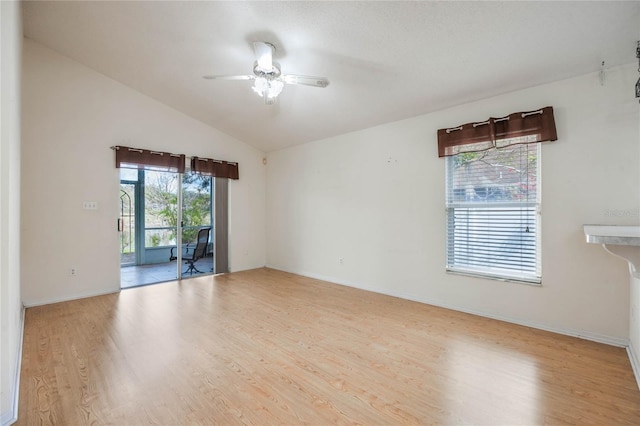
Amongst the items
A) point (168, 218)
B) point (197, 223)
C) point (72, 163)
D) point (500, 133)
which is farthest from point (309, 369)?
point (72, 163)

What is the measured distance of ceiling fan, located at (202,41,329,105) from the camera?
266cm

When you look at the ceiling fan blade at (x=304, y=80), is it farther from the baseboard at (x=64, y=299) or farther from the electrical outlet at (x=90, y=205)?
the baseboard at (x=64, y=299)

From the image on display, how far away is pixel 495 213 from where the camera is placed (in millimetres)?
3332

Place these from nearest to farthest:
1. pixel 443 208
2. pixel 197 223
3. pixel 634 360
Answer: pixel 634 360 < pixel 443 208 < pixel 197 223

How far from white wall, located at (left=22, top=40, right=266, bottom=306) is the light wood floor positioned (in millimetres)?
607

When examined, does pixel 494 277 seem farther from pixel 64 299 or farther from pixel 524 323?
pixel 64 299

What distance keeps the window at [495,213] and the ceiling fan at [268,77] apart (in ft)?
6.86

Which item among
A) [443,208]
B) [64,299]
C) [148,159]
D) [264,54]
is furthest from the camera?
[148,159]

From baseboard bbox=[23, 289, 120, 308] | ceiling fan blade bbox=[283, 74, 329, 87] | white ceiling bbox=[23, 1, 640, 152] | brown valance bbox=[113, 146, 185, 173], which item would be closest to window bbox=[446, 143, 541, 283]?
white ceiling bbox=[23, 1, 640, 152]

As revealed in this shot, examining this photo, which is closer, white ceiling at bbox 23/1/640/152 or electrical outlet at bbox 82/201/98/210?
white ceiling at bbox 23/1/640/152

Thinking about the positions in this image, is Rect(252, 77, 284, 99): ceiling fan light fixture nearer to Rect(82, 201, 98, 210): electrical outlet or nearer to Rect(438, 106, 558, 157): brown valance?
Rect(438, 106, 558, 157): brown valance

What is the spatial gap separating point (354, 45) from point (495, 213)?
8.02 ft

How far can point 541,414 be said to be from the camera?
1734mm

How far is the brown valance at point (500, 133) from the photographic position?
2893 mm
